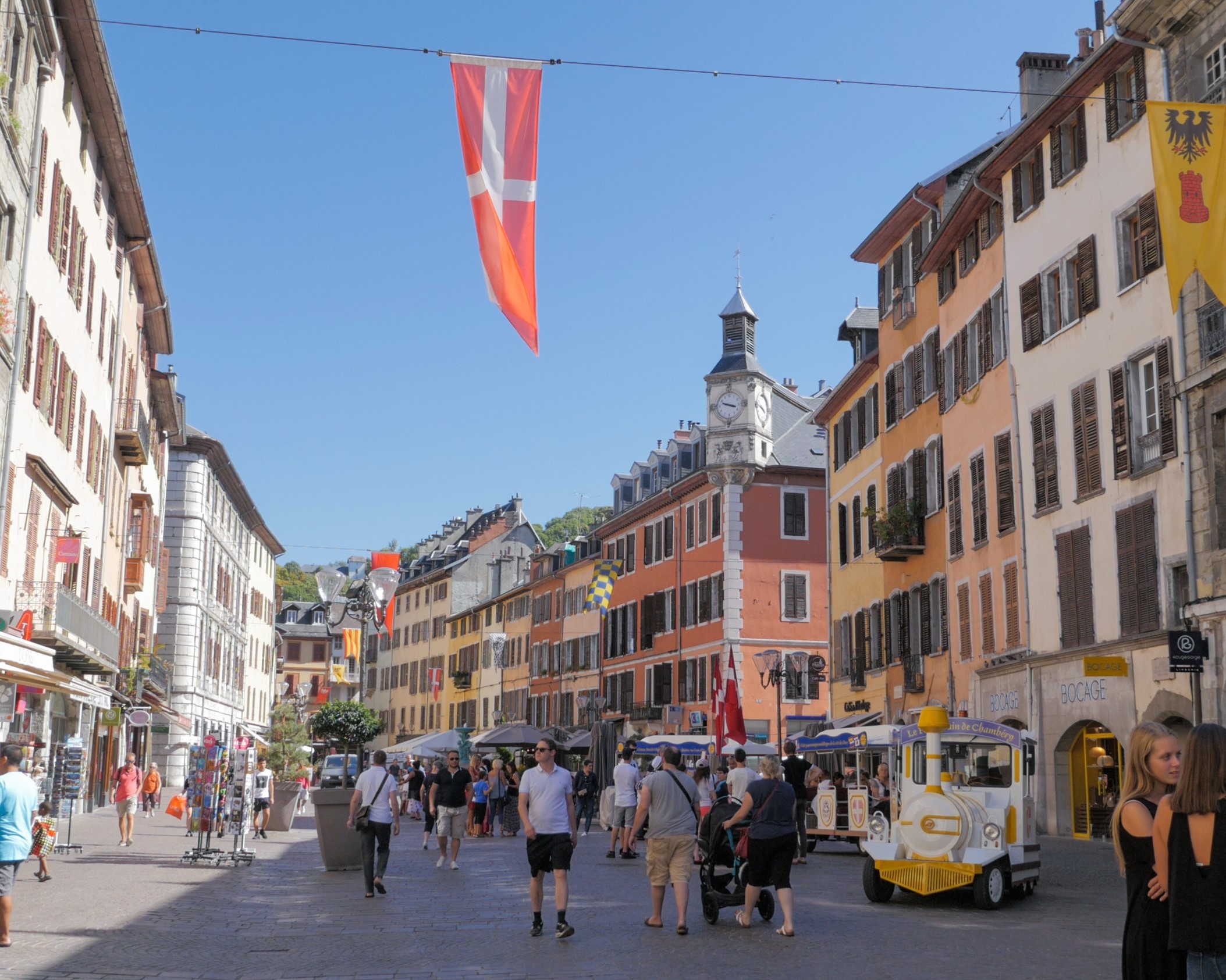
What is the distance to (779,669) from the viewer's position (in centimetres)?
3806

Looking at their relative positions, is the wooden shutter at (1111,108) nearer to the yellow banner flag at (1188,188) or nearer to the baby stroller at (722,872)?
the yellow banner flag at (1188,188)

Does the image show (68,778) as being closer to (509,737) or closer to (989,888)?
(989,888)

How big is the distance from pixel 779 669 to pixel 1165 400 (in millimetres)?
16465

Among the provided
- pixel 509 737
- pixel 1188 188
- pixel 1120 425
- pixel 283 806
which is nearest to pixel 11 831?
pixel 1188 188

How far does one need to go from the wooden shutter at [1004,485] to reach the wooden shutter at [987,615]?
4.23 feet

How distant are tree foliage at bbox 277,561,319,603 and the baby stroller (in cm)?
11351

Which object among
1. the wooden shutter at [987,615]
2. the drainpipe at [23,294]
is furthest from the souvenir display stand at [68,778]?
the wooden shutter at [987,615]

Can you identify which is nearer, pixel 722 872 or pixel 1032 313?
pixel 722 872

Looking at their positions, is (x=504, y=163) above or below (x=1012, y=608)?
above

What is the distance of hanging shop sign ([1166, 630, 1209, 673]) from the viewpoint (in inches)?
831

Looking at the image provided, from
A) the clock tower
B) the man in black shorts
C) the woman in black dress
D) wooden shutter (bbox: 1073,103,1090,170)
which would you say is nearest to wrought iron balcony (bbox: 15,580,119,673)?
the man in black shorts

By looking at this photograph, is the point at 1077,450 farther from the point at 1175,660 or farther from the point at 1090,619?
the point at 1175,660

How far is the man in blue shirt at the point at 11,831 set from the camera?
11266 millimetres

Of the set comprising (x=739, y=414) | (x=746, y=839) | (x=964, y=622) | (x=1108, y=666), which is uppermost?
(x=739, y=414)
